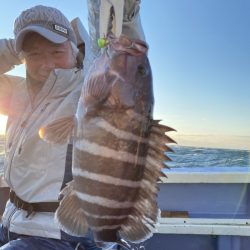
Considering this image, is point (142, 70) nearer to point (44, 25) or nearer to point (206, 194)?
point (44, 25)

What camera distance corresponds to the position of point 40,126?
7.77ft

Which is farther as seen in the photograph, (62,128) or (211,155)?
(211,155)

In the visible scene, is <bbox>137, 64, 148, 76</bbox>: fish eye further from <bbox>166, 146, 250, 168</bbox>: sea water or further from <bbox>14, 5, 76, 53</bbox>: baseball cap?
<bbox>166, 146, 250, 168</bbox>: sea water

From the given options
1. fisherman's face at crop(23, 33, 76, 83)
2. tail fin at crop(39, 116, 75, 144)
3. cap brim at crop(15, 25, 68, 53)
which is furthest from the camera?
fisherman's face at crop(23, 33, 76, 83)

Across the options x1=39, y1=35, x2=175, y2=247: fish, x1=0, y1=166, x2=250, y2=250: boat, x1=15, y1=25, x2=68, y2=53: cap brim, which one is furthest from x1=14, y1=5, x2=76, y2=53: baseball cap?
x1=0, y1=166, x2=250, y2=250: boat

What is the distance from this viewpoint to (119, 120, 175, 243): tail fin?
142cm

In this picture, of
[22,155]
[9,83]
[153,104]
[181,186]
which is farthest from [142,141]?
[181,186]

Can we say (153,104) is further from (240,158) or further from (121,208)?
(240,158)

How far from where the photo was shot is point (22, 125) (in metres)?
2.47

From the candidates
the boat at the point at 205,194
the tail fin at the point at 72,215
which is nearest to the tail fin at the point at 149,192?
the tail fin at the point at 72,215

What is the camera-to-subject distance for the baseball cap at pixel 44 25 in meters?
2.38

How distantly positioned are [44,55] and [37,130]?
495mm

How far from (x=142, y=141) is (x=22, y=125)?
1.29 m

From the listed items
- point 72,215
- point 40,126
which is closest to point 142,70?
point 72,215
